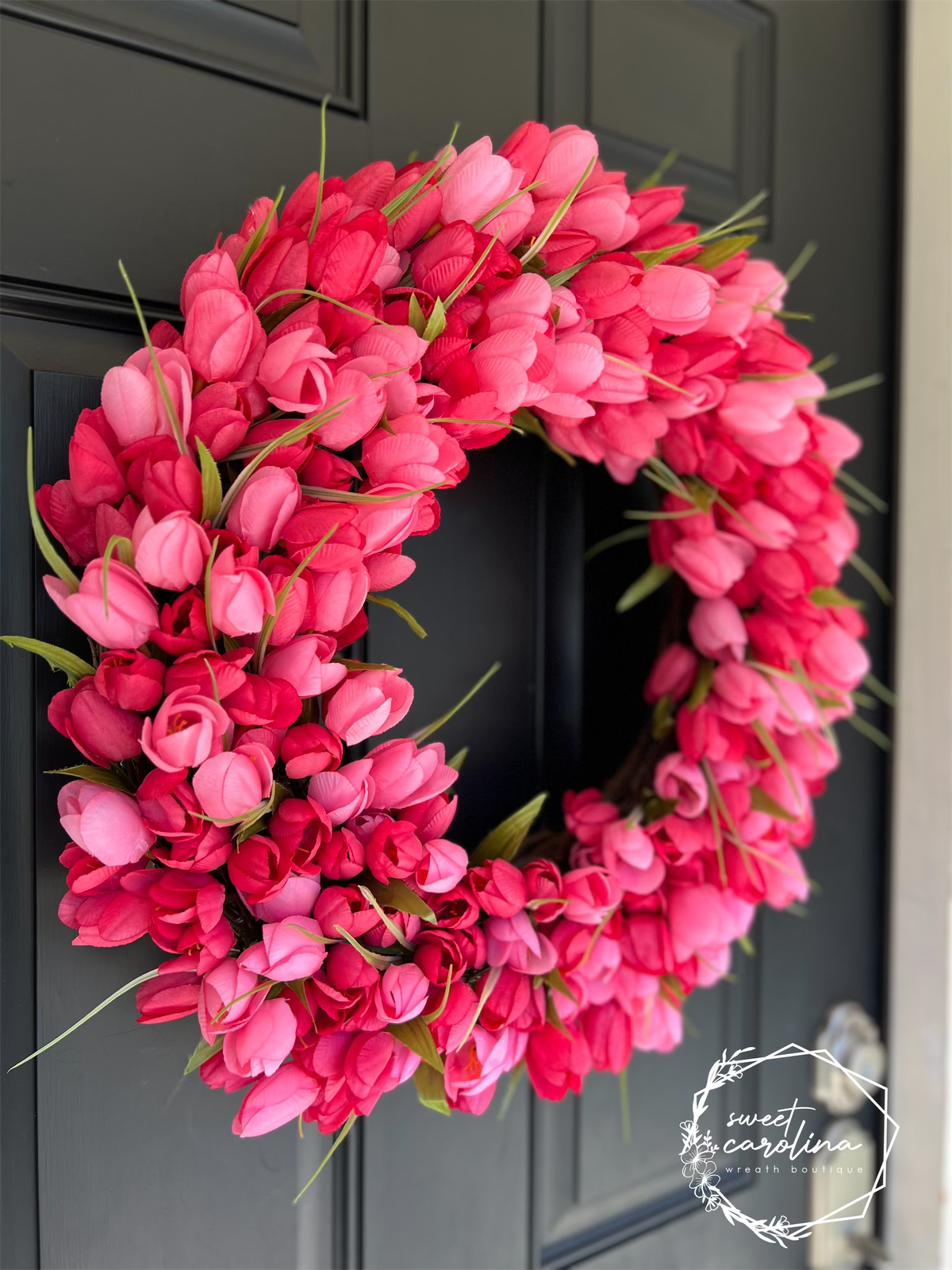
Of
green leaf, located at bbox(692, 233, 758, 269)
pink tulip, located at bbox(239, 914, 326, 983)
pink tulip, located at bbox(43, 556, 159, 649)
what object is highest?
green leaf, located at bbox(692, 233, 758, 269)

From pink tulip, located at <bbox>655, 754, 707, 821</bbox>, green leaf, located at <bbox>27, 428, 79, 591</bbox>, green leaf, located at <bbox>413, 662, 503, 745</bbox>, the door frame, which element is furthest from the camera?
the door frame

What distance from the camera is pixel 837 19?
0.87 m

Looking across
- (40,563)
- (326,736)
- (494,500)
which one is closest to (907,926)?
→ (494,500)

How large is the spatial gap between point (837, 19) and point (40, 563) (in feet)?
2.85

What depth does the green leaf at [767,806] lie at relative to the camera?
0.63 meters

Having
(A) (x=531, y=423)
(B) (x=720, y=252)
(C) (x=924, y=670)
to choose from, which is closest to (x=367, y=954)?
(A) (x=531, y=423)

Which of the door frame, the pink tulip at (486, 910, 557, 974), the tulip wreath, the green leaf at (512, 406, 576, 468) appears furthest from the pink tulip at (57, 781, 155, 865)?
the door frame

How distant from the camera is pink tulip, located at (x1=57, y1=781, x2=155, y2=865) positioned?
0.41m

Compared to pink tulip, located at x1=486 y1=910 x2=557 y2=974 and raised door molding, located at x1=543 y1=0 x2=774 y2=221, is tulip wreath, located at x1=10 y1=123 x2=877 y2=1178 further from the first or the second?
raised door molding, located at x1=543 y1=0 x2=774 y2=221

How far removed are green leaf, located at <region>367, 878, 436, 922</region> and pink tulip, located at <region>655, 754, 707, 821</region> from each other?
0.70 feet

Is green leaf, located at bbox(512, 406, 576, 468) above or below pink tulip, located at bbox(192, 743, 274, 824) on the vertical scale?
above

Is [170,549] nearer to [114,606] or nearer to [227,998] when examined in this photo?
[114,606]

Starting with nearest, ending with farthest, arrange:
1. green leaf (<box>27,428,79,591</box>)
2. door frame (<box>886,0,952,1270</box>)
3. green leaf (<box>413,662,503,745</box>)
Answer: green leaf (<box>27,428,79,591</box>) < green leaf (<box>413,662,503,745</box>) < door frame (<box>886,0,952,1270</box>)

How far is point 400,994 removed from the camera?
1.52 ft
